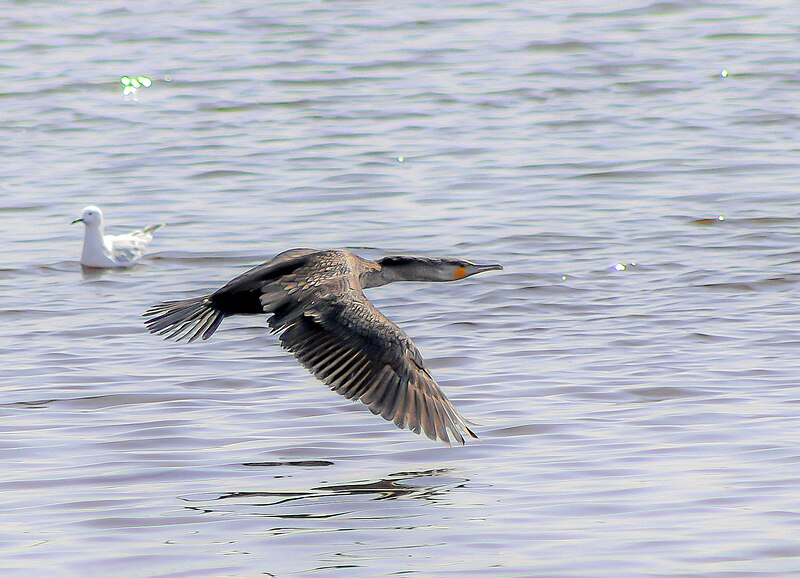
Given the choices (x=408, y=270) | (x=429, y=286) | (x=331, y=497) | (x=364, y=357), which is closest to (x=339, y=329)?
(x=364, y=357)

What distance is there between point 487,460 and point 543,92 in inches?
413

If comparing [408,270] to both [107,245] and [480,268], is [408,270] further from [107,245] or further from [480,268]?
[107,245]

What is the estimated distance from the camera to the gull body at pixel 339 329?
19.3 feet

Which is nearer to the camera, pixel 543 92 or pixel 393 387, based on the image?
pixel 393 387

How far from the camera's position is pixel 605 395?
7.15m

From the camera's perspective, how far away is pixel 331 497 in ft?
18.9

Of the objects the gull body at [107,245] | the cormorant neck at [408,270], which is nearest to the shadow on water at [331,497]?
the cormorant neck at [408,270]

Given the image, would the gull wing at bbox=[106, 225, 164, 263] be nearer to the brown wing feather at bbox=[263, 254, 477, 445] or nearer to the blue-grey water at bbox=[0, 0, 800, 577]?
the blue-grey water at bbox=[0, 0, 800, 577]

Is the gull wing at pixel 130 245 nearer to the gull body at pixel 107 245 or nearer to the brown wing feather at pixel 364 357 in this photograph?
the gull body at pixel 107 245

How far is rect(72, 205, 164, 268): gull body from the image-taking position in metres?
10.8

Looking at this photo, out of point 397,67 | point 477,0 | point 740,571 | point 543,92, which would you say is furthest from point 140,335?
point 477,0

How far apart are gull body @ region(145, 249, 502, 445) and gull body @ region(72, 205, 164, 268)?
3698 mm

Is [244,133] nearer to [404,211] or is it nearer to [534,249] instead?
[404,211]

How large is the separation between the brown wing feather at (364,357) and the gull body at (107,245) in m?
4.50
